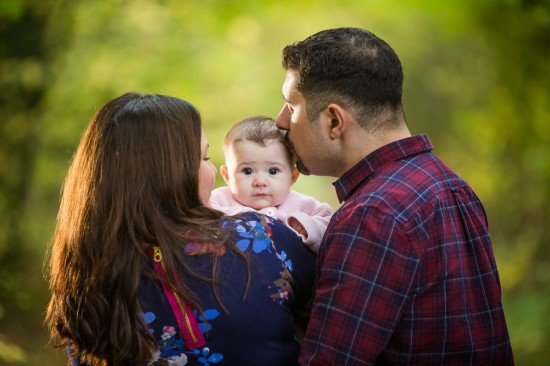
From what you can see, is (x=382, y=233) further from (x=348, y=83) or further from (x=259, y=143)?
(x=259, y=143)

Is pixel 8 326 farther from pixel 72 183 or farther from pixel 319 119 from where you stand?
pixel 319 119

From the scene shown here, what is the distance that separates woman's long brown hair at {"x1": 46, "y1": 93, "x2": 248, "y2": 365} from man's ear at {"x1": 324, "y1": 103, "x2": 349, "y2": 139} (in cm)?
45

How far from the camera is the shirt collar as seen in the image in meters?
2.17

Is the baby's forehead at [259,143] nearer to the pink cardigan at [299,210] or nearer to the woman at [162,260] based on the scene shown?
the pink cardigan at [299,210]

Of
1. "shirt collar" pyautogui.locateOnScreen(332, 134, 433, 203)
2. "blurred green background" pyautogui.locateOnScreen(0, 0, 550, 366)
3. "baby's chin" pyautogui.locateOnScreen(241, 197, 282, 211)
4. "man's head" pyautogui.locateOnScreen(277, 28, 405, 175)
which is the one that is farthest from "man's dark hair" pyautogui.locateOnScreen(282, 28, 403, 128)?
"blurred green background" pyautogui.locateOnScreen(0, 0, 550, 366)

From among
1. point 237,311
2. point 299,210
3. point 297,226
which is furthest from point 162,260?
point 299,210

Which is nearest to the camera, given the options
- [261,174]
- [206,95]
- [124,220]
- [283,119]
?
[124,220]

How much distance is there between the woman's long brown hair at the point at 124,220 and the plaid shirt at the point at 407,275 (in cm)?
37

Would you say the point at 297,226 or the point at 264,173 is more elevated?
the point at 264,173

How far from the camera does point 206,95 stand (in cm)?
761

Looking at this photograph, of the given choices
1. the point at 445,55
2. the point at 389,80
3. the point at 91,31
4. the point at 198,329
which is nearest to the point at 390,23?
the point at 445,55

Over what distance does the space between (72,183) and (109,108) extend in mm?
288

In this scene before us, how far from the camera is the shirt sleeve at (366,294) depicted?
6.29 ft

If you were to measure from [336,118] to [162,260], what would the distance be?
30.2 inches
